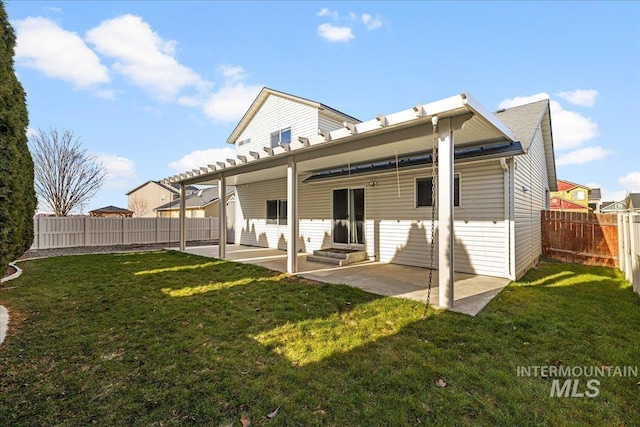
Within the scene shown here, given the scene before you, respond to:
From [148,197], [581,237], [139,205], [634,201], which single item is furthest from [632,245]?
[139,205]

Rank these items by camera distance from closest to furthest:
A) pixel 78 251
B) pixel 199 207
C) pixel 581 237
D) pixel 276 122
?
pixel 581 237, pixel 78 251, pixel 276 122, pixel 199 207

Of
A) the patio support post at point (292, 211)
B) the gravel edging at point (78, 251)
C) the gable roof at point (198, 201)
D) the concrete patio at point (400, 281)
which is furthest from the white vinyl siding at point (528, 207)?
the gable roof at point (198, 201)

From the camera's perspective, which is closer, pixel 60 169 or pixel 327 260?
pixel 327 260

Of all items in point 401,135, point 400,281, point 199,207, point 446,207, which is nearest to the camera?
point 446,207

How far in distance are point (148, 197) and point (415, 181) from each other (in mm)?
34735

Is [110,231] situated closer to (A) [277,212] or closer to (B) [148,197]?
(A) [277,212]

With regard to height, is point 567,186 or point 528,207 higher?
point 567,186

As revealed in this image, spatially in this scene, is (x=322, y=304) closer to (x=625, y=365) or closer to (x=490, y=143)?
(x=625, y=365)

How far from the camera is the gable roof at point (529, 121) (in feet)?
24.1

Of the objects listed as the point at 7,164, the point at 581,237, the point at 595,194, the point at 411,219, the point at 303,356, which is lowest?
the point at 303,356

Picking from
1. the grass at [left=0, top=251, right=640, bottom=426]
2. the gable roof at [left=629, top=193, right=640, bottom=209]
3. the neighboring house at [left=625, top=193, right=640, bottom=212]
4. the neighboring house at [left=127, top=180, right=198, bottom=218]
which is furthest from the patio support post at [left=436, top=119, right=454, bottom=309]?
the gable roof at [left=629, top=193, right=640, bottom=209]

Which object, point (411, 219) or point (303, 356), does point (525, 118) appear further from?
point (303, 356)

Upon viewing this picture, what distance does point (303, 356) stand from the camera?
3234 millimetres

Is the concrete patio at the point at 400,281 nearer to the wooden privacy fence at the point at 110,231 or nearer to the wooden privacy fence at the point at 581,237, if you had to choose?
the wooden privacy fence at the point at 581,237
